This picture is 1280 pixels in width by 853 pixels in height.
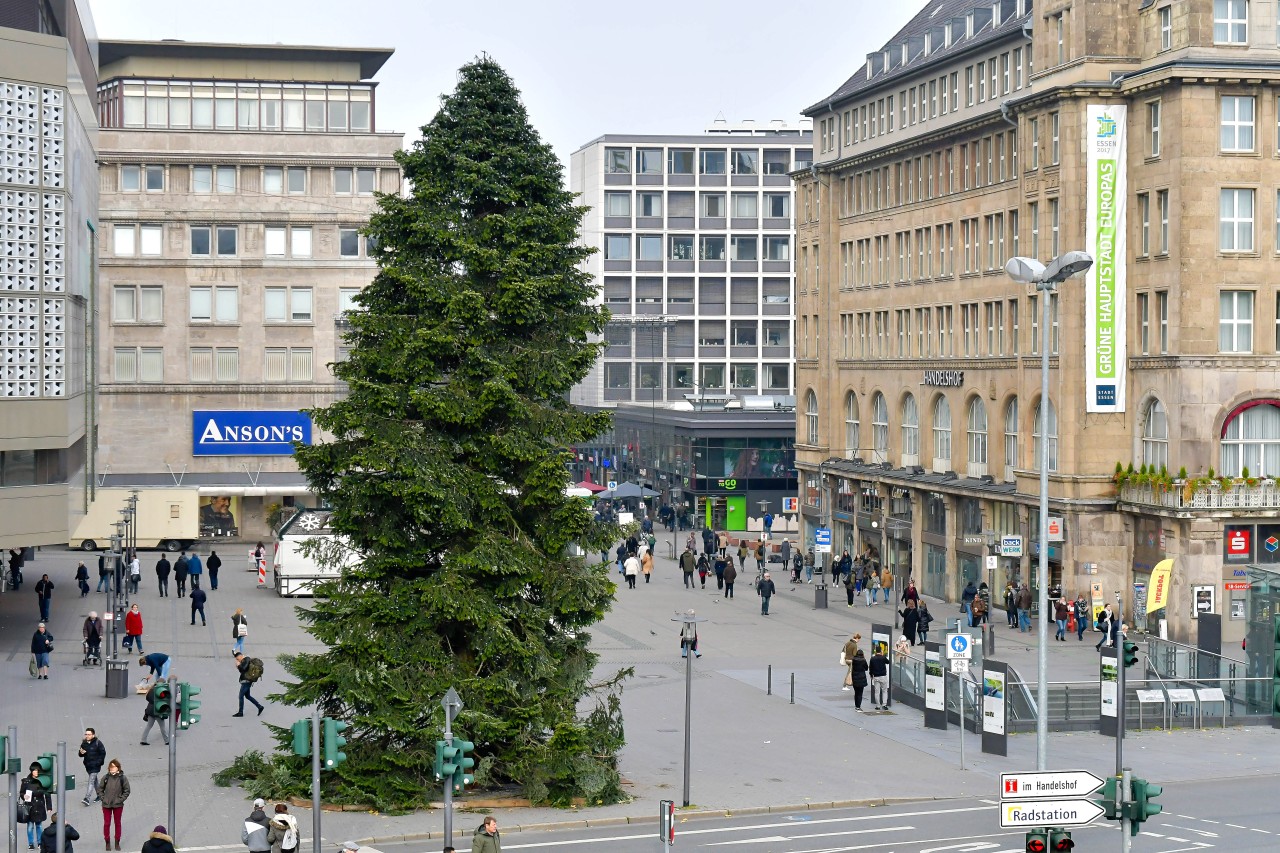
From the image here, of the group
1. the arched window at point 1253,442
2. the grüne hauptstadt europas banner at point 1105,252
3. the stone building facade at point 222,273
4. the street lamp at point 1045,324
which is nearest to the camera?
the street lamp at point 1045,324

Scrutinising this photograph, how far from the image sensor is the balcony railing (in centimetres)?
5778

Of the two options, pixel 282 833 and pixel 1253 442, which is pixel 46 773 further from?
pixel 1253 442

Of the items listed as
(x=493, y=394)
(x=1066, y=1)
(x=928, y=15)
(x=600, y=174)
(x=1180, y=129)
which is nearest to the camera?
(x=493, y=394)

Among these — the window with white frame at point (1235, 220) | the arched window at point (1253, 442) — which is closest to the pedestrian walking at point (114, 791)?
the arched window at point (1253, 442)

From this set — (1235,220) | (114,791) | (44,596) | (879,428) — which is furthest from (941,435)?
(114,791)

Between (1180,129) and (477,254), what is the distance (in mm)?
32078

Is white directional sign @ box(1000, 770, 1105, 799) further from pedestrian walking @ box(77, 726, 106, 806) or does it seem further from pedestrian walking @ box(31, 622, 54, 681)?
pedestrian walking @ box(31, 622, 54, 681)

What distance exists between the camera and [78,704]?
142 ft

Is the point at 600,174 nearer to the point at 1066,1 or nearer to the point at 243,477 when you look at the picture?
the point at 243,477

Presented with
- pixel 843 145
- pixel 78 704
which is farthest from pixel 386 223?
pixel 843 145

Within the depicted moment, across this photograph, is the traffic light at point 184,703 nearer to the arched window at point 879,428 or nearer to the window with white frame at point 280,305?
the arched window at point 879,428

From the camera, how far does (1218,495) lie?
5784 cm

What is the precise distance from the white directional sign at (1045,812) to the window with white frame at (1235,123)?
42.7m

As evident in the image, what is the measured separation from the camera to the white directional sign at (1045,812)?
20219mm
